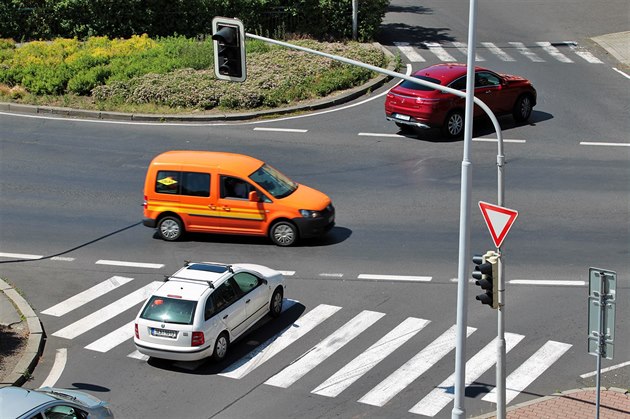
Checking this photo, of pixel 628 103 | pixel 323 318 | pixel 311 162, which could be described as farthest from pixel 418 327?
pixel 628 103

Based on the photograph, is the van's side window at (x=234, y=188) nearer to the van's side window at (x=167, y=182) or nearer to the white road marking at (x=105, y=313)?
the van's side window at (x=167, y=182)

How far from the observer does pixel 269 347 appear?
18609 millimetres

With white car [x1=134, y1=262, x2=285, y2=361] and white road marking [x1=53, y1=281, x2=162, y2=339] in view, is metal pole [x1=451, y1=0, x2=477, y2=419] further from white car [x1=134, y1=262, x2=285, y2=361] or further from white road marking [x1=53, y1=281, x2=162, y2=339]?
white road marking [x1=53, y1=281, x2=162, y2=339]

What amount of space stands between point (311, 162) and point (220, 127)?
4.68 meters

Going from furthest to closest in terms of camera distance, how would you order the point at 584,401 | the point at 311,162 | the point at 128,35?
the point at 128,35 → the point at 311,162 → the point at 584,401

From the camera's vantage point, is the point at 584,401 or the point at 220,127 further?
the point at 220,127

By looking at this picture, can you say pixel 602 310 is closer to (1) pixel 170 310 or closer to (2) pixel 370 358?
(2) pixel 370 358

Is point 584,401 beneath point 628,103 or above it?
beneath

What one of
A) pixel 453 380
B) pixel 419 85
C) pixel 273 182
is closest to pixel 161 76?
pixel 419 85

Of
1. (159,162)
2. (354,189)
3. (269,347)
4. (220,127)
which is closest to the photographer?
(269,347)

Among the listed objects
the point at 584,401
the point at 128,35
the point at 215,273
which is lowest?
the point at 584,401

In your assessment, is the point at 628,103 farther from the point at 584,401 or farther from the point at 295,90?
the point at 584,401

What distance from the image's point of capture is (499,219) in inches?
579

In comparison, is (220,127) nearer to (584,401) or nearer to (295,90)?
(295,90)
